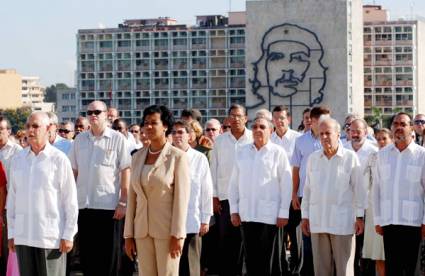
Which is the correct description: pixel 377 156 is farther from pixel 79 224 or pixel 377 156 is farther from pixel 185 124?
pixel 79 224

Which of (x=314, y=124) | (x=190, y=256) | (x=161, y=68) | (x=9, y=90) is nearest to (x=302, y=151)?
(x=314, y=124)

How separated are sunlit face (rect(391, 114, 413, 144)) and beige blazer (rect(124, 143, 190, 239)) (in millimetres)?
2424

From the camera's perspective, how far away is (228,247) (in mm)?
11805

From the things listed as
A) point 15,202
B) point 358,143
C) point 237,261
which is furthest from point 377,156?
point 15,202

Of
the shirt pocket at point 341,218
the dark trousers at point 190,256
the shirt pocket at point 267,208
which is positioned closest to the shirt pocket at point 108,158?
the dark trousers at point 190,256

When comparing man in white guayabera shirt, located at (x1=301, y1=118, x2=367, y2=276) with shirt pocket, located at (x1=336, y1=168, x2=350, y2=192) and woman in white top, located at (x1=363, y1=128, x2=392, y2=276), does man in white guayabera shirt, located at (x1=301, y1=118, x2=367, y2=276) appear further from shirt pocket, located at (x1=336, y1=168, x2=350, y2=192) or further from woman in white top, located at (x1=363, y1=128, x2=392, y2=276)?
woman in white top, located at (x1=363, y1=128, x2=392, y2=276)

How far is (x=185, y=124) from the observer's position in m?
10.8

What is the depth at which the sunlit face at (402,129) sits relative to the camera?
9.76 meters

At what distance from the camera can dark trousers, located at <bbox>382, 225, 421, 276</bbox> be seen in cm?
975

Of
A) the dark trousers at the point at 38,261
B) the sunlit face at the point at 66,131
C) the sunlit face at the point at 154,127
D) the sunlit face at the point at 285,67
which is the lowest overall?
the dark trousers at the point at 38,261

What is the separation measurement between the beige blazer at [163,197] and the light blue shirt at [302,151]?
A: 12.8ft

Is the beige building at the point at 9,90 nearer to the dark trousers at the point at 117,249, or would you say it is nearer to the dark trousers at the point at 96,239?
the dark trousers at the point at 117,249

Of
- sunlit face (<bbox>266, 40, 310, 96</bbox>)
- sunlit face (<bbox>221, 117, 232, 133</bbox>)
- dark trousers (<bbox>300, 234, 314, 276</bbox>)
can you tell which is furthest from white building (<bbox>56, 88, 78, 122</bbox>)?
dark trousers (<bbox>300, 234, 314, 276</bbox>)

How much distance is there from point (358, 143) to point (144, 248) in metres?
4.01
